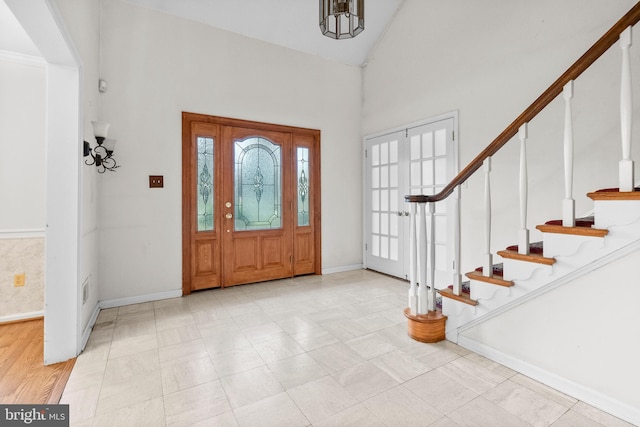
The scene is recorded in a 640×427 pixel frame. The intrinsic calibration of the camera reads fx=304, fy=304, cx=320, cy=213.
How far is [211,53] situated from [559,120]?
387 centimetres

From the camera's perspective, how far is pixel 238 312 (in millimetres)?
3150

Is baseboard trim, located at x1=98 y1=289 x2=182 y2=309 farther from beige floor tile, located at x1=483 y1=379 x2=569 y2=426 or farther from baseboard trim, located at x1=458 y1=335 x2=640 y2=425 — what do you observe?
beige floor tile, located at x1=483 y1=379 x2=569 y2=426

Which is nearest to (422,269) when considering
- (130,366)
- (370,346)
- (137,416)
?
(370,346)

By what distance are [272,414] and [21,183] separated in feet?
10.7

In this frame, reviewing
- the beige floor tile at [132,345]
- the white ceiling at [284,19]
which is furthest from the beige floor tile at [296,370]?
the white ceiling at [284,19]

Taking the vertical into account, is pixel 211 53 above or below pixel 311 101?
above

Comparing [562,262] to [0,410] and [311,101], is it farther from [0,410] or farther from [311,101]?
[311,101]

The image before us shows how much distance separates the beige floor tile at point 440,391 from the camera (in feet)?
5.65

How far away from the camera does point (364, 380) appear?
6.42 feet

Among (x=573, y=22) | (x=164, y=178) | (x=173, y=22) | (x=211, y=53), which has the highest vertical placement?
(x=173, y=22)

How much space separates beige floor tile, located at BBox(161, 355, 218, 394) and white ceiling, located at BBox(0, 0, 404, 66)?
127 inches

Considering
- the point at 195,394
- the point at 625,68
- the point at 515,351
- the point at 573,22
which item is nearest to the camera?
the point at 625,68

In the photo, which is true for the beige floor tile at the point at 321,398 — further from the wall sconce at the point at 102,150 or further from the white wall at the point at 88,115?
the wall sconce at the point at 102,150

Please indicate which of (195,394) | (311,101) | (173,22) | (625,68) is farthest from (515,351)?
(173,22)
